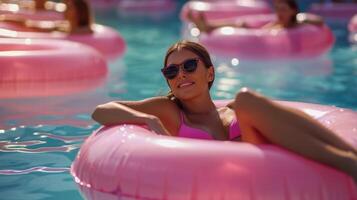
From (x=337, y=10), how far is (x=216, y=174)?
11.1 metres

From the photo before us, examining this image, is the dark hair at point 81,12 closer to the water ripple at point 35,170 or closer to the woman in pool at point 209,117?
the water ripple at point 35,170

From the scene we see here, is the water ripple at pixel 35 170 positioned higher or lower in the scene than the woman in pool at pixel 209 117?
lower

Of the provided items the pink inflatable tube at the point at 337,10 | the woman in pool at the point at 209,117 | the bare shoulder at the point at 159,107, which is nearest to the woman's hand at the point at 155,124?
the woman in pool at the point at 209,117

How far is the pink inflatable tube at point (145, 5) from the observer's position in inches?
615

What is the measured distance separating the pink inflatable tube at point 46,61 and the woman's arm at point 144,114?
2703mm

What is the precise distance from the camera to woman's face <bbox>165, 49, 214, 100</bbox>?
10.9 ft

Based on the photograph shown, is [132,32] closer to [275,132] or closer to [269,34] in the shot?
[269,34]

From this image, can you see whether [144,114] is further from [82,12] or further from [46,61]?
[82,12]

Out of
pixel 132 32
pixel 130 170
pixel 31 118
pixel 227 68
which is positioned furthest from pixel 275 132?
pixel 132 32

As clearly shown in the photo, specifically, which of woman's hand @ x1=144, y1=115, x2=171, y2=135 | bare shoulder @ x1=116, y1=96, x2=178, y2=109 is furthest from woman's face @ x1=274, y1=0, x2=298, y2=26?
woman's hand @ x1=144, y1=115, x2=171, y2=135

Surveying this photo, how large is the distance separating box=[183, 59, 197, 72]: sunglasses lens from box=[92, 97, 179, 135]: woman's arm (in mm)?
222

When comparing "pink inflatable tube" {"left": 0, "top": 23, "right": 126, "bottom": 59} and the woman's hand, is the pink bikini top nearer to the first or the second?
the woman's hand

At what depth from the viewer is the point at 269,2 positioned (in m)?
16.7

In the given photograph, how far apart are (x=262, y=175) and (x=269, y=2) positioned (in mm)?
14362
